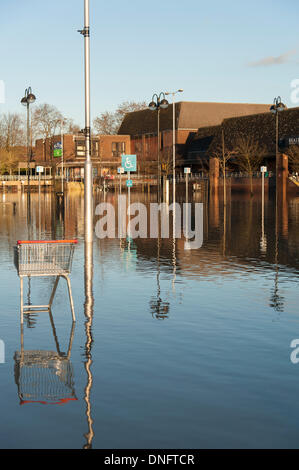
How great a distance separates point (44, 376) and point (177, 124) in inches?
4267

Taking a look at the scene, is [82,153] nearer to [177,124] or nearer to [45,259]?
[177,124]

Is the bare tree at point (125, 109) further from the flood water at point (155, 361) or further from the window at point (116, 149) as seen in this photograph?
the flood water at point (155, 361)

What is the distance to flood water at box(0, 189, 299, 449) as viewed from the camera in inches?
209

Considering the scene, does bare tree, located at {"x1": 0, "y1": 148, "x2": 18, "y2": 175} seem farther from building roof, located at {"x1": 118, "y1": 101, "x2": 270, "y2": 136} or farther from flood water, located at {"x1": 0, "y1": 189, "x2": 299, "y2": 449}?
flood water, located at {"x1": 0, "y1": 189, "x2": 299, "y2": 449}

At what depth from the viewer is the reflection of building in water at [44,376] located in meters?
6.09

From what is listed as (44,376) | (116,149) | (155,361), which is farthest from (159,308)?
(116,149)

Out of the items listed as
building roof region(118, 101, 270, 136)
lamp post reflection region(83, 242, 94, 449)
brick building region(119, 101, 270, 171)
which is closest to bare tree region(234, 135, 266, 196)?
brick building region(119, 101, 270, 171)

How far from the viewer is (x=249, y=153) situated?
80.2 metres

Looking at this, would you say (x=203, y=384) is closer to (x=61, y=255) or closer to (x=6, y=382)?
(x=6, y=382)

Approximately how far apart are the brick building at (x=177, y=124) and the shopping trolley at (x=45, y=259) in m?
92.7

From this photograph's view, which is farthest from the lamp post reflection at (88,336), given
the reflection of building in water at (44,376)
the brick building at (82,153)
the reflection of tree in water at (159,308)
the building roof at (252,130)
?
the brick building at (82,153)

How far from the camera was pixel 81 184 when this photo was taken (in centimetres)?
10125

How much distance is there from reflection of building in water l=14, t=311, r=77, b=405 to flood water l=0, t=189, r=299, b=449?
1 centimetres

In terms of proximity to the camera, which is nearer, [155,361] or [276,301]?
[155,361]
